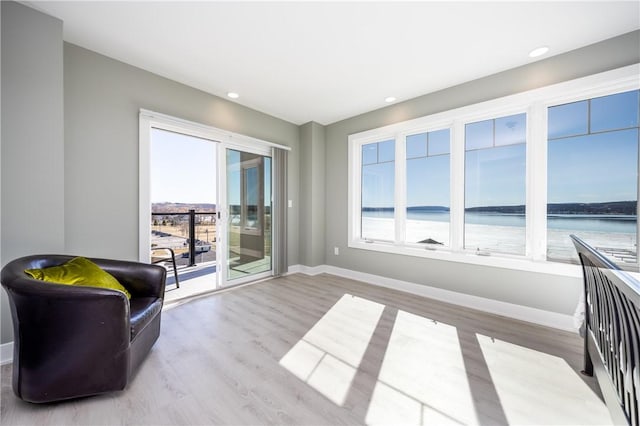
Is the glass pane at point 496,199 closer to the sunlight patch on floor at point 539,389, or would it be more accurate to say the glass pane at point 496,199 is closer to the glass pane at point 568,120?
the glass pane at point 568,120

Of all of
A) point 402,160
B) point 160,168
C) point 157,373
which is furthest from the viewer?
point 160,168

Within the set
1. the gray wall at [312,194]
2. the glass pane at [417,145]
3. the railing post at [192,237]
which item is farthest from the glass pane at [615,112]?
the railing post at [192,237]

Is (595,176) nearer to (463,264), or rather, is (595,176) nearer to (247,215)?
(463,264)

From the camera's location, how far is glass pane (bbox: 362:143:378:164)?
4289mm

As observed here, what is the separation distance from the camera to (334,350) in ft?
6.94

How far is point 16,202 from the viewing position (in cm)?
193

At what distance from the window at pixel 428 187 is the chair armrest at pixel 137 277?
128 inches

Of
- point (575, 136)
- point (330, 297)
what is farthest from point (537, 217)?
point (330, 297)

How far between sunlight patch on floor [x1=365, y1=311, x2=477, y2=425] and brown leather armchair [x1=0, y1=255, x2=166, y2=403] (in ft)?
5.19

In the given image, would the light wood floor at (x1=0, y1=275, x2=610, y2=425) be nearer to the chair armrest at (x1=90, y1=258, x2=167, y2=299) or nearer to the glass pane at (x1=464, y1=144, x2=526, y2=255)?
the chair armrest at (x1=90, y1=258, x2=167, y2=299)

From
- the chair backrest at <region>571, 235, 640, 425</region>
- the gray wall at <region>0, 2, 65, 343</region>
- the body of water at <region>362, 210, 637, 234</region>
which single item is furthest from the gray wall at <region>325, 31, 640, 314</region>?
the gray wall at <region>0, 2, 65, 343</region>

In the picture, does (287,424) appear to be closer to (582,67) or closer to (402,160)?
(402,160)

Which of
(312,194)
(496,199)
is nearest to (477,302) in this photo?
(496,199)

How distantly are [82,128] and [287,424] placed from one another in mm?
3125
